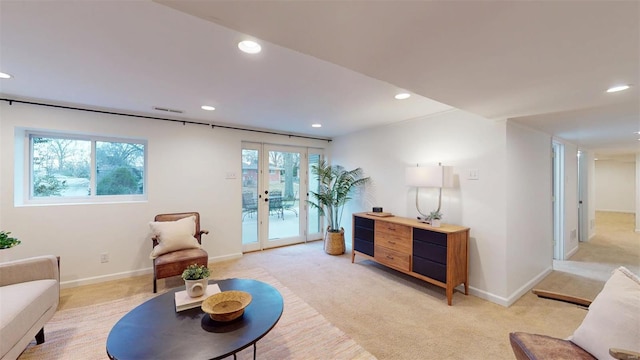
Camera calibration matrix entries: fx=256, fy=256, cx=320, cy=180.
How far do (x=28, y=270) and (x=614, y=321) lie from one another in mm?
4104

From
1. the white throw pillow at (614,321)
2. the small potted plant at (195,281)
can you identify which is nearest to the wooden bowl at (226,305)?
the small potted plant at (195,281)

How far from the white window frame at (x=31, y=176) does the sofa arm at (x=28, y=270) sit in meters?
1.29

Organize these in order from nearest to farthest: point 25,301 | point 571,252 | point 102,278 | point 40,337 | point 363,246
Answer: point 25,301, point 40,337, point 102,278, point 363,246, point 571,252

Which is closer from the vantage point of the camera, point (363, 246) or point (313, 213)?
point (363, 246)

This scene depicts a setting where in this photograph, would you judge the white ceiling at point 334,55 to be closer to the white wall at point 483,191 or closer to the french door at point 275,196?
the white wall at point 483,191

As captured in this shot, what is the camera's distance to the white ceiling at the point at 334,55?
1076mm

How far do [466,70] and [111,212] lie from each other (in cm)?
426

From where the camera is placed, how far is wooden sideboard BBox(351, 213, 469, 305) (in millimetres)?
2822

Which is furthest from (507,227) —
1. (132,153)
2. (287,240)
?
(132,153)

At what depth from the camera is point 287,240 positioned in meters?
5.14

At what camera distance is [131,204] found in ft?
11.6

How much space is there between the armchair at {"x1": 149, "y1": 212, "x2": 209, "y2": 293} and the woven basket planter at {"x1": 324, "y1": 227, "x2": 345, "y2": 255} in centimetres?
208

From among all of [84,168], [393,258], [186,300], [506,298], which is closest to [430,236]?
[393,258]

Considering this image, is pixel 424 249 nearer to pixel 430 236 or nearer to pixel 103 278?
pixel 430 236
